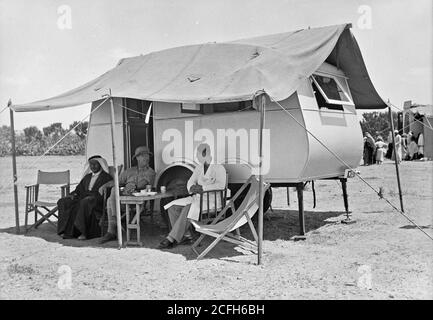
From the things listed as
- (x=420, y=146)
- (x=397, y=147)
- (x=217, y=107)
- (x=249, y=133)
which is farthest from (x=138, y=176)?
(x=420, y=146)

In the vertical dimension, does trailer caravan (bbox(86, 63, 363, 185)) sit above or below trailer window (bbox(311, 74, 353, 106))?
below

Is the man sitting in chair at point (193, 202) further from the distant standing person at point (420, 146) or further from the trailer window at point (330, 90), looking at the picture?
the distant standing person at point (420, 146)

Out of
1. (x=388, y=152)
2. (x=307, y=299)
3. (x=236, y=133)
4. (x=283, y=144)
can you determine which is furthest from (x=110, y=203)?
(x=388, y=152)

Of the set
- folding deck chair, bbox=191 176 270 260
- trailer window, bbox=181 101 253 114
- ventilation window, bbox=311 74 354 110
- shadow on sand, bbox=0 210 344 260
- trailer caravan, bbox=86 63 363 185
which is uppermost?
ventilation window, bbox=311 74 354 110

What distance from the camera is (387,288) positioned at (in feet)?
16.0

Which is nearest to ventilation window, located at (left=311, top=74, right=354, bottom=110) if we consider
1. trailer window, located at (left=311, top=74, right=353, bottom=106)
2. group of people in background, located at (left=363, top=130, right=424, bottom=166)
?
trailer window, located at (left=311, top=74, right=353, bottom=106)

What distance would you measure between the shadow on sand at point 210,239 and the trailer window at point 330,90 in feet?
7.17

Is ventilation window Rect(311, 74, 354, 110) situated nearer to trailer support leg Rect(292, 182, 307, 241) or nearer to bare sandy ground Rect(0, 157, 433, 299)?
trailer support leg Rect(292, 182, 307, 241)

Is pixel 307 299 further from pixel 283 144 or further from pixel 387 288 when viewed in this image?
pixel 283 144

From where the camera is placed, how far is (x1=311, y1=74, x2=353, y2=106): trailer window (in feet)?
26.7

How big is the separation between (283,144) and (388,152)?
18989 millimetres

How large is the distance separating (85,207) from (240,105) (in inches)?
114

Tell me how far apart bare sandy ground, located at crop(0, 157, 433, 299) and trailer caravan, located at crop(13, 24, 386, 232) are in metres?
1.10

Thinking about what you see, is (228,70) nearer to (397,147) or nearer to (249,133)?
(249,133)
